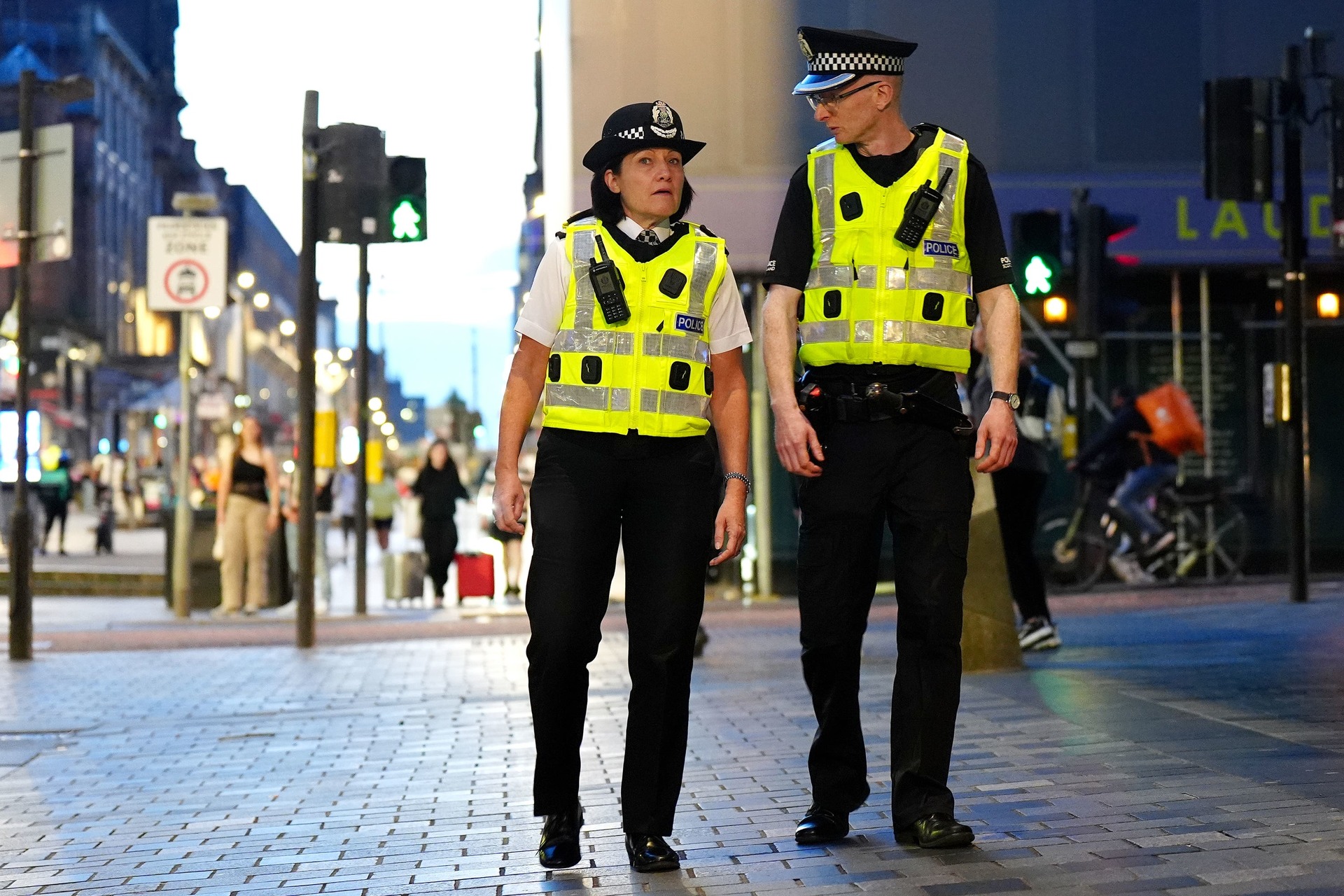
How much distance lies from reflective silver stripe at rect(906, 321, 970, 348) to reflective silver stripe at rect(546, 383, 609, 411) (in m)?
0.85

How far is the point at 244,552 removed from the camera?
18.5m

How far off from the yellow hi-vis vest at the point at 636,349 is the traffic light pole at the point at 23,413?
347 inches

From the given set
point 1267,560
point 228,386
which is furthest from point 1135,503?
→ point 228,386

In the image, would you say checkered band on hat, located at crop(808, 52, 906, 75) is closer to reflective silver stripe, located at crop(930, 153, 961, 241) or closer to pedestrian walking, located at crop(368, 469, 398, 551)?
reflective silver stripe, located at crop(930, 153, 961, 241)

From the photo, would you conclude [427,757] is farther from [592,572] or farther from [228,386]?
[228,386]

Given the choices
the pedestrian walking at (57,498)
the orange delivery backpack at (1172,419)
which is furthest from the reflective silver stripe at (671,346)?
the pedestrian walking at (57,498)

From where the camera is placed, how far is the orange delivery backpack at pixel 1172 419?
17.0 metres

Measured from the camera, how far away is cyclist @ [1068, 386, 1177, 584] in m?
17.2

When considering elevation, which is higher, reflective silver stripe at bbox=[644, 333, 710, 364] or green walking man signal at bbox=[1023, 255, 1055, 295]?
green walking man signal at bbox=[1023, 255, 1055, 295]

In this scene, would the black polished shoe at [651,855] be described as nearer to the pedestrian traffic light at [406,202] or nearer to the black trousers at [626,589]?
the black trousers at [626,589]

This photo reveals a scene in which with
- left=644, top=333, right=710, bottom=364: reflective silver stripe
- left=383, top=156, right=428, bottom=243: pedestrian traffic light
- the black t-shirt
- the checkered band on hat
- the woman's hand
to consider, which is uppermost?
left=383, top=156, right=428, bottom=243: pedestrian traffic light

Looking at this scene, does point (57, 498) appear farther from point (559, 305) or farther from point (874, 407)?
point (874, 407)

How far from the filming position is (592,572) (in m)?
5.00

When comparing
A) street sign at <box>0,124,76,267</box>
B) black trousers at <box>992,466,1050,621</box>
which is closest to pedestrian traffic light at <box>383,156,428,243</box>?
street sign at <box>0,124,76,267</box>
